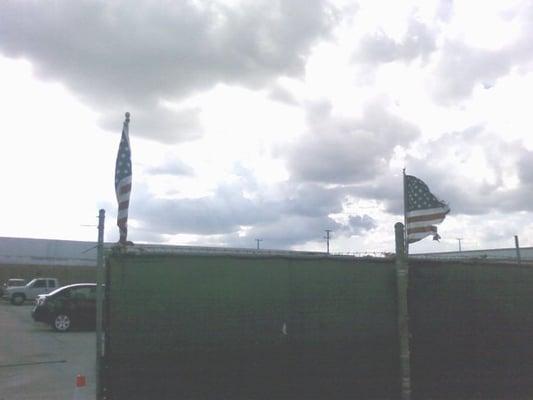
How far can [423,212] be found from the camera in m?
8.79

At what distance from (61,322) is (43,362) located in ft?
23.2

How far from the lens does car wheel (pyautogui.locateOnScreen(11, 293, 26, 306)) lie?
38.3 metres

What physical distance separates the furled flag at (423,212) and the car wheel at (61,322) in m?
14.6

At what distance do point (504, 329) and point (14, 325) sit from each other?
1884 cm

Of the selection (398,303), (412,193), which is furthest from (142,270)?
(412,193)

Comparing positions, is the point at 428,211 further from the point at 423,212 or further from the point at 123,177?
the point at 123,177

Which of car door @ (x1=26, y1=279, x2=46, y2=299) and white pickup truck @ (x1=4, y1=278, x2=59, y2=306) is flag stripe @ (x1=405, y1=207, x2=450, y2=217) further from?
car door @ (x1=26, y1=279, x2=46, y2=299)

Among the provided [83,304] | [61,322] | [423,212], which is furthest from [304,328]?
[61,322]

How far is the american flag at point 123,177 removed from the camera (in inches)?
294

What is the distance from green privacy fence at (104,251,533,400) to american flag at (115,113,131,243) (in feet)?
2.38

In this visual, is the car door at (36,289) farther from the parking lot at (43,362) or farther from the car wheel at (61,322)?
the car wheel at (61,322)

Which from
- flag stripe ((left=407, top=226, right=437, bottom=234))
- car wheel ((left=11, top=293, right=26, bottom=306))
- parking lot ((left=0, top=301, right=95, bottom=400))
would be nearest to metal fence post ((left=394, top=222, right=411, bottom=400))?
flag stripe ((left=407, top=226, right=437, bottom=234))

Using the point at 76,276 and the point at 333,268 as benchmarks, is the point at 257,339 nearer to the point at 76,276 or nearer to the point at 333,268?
the point at 333,268

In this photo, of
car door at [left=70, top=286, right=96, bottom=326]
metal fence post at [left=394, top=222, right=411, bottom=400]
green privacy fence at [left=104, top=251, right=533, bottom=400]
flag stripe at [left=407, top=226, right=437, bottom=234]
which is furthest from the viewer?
car door at [left=70, top=286, right=96, bottom=326]
